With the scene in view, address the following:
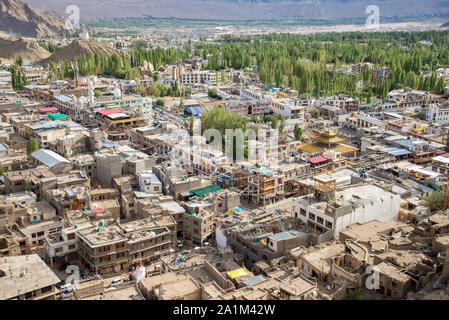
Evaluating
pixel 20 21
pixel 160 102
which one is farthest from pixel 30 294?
pixel 20 21

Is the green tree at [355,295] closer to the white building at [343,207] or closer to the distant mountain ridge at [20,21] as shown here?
the white building at [343,207]

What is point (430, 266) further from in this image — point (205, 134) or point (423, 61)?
point (423, 61)

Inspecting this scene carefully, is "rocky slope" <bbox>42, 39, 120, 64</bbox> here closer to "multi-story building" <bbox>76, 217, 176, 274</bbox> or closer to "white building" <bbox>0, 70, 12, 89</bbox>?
"white building" <bbox>0, 70, 12, 89</bbox>

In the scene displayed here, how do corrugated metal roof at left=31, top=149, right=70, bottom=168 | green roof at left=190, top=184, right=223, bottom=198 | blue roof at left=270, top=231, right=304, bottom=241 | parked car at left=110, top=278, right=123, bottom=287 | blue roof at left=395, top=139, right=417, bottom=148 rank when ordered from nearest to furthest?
parked car at left=110, top=278, right=123, bottom=287, blue roof at left=270, top=231, right=304, bottom=241, green roof at left=190, top=184, right=223, bottom=198, corrugated metal roof at left=31, top=149, right=70, bottom=168, blue roof at left=395, top=139, right=417, bottom=148

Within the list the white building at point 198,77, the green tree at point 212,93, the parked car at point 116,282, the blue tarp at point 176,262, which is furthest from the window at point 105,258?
the white building at point 198,77

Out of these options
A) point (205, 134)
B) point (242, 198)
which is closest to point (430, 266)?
point (242, 198)

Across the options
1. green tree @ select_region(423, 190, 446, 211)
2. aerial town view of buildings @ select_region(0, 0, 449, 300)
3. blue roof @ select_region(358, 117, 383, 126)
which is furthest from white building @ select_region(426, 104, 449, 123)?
green tree @ select_region(423, 190, 446, 211)
